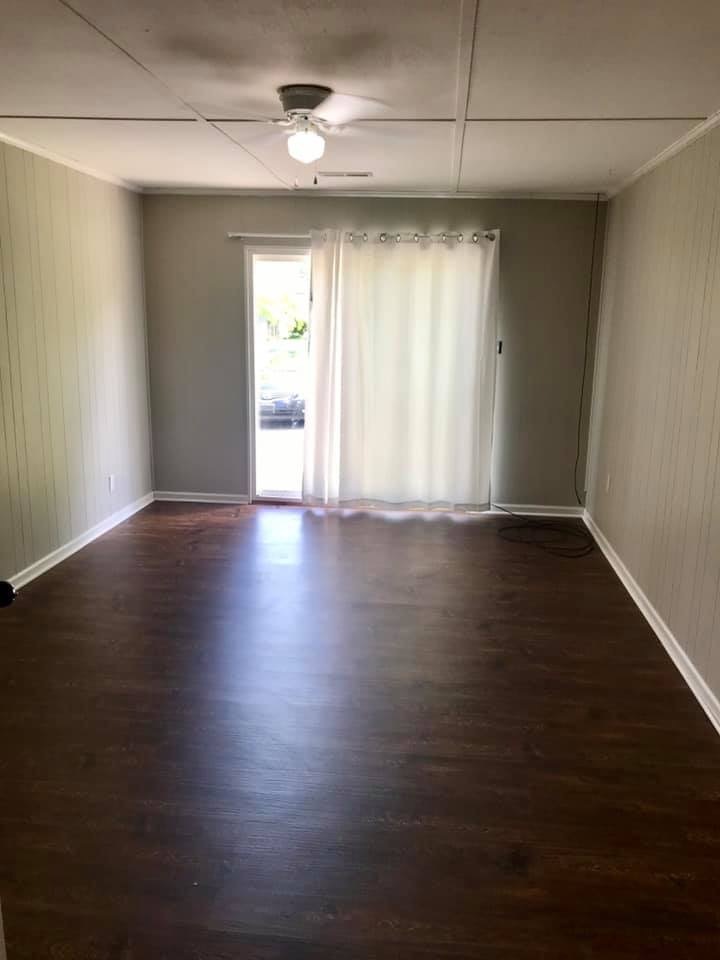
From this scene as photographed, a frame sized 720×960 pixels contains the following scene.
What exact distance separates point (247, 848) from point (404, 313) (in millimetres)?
4137

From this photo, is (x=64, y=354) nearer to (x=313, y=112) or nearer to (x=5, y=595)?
(x=313, y=112)

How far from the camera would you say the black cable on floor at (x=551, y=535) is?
4949mm

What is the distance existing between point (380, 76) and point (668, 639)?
276 cm

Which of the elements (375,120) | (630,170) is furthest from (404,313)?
(375,120)

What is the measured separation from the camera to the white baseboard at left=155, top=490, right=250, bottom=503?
236 inches

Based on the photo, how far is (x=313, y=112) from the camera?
10.1ft

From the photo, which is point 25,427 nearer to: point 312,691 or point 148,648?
point 148,648

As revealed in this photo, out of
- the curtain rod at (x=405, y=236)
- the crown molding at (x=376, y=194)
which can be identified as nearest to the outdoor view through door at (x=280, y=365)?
the curtain rod at (x=405, y=236)

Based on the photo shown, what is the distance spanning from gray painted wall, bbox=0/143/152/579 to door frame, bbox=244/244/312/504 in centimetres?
83

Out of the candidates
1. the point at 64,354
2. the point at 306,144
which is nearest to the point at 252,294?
the point at 64,354

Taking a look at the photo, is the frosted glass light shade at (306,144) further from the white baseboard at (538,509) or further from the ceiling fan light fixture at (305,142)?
the white baseboard at (538,509)

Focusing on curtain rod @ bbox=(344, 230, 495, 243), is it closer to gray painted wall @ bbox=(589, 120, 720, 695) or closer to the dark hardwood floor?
gray painted wall @ bbox=(589, 120, 720, 695)

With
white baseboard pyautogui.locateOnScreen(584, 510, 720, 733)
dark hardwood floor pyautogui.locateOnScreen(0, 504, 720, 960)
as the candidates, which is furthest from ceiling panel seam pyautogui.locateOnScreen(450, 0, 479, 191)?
white baseboard pyautogui.locateOnScreen(584, 510, 720, 733)

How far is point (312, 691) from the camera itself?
120 inches
